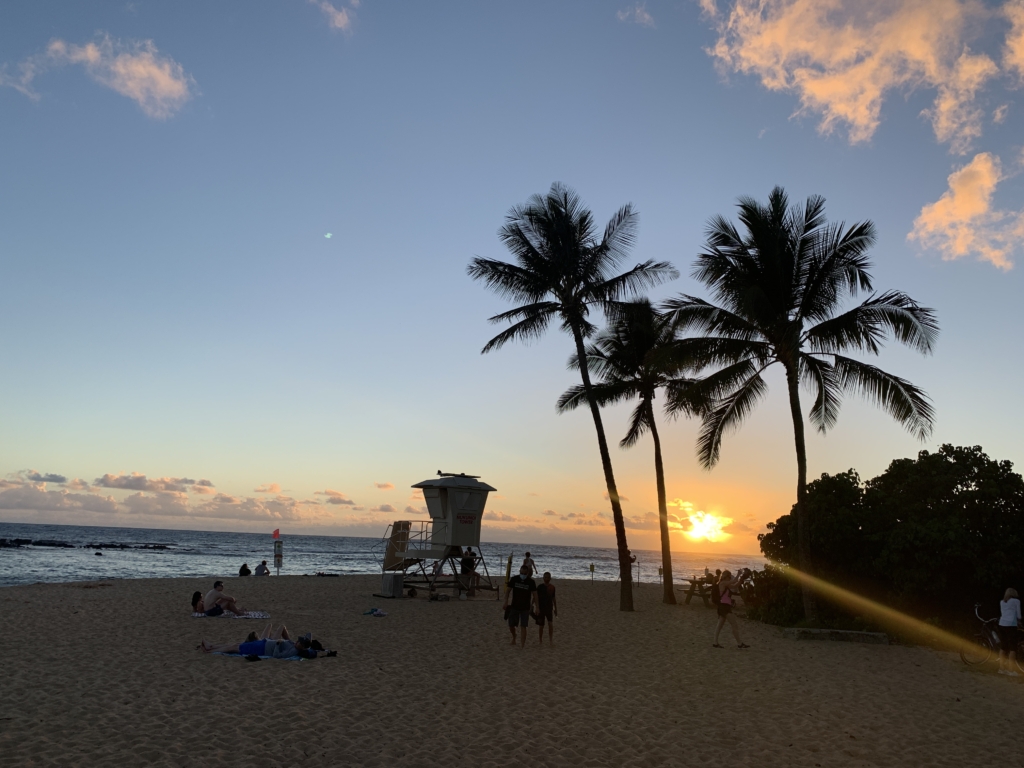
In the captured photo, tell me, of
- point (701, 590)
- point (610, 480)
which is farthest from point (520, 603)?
point (701, 590)

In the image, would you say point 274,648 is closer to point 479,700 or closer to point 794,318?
point 479,700

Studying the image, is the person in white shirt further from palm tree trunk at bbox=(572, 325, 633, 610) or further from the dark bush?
palm tree trunk at bbox=(572, 325, 633, 610)

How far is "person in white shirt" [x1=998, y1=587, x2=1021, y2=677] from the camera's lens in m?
11.3

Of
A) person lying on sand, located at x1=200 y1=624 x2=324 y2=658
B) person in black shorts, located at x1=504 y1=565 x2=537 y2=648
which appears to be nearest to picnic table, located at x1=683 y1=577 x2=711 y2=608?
person in black shorts, located at x1=504 y1=565 x2=537 y2=648

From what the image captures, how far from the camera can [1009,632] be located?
38.4 ft

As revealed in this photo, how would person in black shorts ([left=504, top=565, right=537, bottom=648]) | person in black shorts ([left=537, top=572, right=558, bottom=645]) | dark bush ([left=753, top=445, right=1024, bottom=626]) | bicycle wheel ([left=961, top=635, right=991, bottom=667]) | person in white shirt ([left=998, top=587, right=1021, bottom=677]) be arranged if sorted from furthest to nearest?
dark bush ([left=753, top=445, right=1024, bottom=626]), person in black shorts ([left=537, top=572, right=558, bottom=645]), person in black shorts ([left=504, top=565, right=537, bottom=648]), bicycle wheel ([left=961, top=635, right=991, bottom=667]), person in white shirt ([left=998, top=587, right=1021, bottom=677])

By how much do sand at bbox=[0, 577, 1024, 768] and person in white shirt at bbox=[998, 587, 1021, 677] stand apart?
41cm

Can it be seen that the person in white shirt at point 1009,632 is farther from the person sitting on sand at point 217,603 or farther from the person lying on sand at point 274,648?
the person sitting on sand at point 217,603

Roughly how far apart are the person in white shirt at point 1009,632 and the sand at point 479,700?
41 centimetres

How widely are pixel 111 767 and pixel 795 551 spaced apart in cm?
1686

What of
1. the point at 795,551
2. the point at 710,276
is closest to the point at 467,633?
the point at 795,551

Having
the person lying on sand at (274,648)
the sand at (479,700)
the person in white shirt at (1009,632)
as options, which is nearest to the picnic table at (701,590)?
the sand at (479,700)

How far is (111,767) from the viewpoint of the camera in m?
5.64

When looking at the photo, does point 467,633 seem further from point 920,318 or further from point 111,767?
point 920,318
